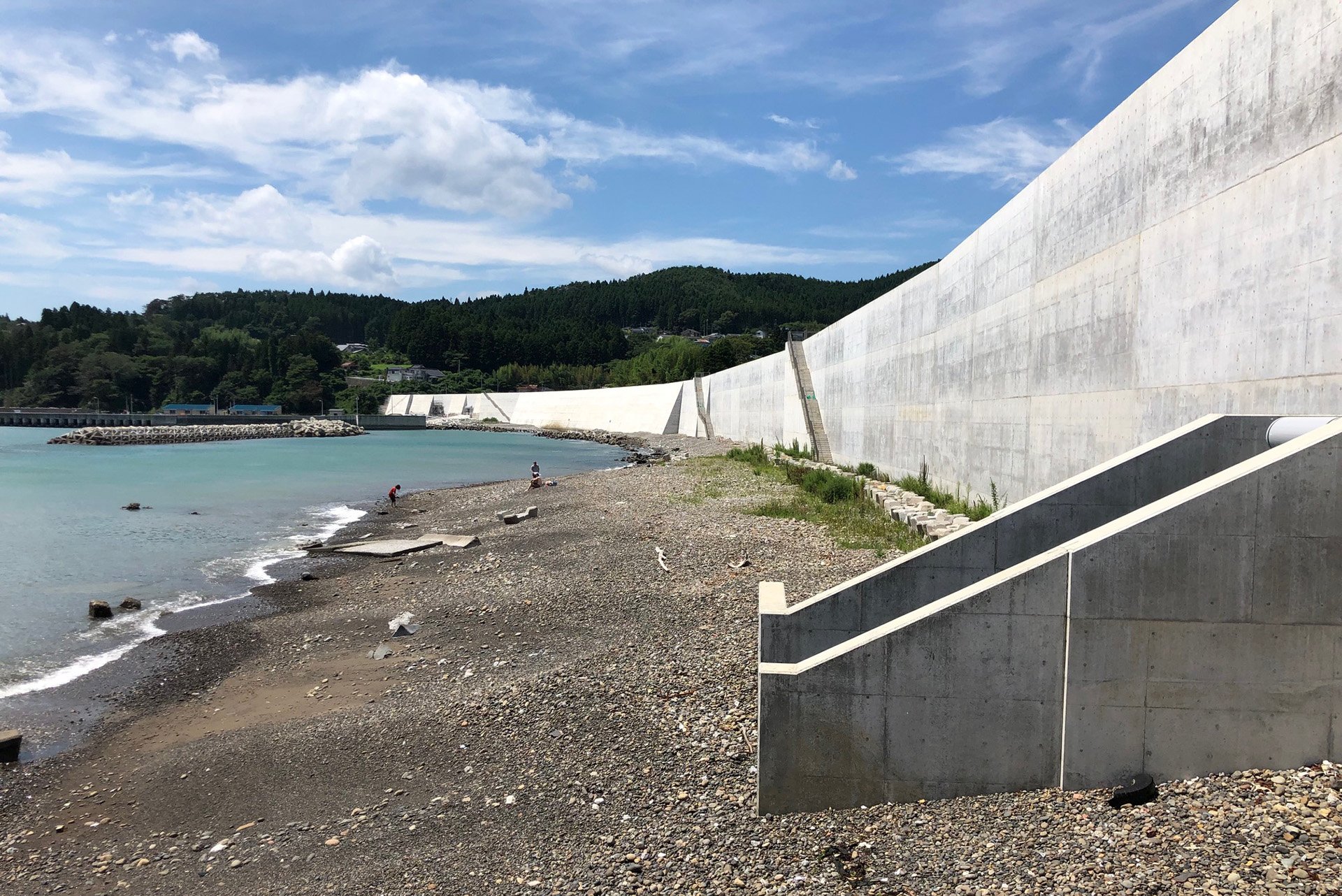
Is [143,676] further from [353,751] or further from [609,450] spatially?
[609,450]

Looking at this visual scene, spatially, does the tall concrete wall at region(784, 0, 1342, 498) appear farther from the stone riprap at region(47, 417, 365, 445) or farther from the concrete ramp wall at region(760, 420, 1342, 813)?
the stone riprap at region(47, 417, 365, 445)

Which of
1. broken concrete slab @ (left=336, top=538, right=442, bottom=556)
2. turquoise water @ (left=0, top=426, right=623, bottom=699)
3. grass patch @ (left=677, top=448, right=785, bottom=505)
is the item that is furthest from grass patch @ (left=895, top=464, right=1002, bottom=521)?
turquoise water @ (left=0, top=426, right=623, bottom=699)

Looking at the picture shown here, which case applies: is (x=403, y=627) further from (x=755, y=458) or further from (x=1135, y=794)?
(x=755, y=458)

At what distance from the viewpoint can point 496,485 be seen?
111 feet

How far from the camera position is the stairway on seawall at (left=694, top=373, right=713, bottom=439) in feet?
213

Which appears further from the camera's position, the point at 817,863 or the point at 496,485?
the point at 496,485

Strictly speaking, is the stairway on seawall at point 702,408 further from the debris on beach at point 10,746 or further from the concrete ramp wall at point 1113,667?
the concrete ramp wall at point 1113,667

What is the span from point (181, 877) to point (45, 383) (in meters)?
158

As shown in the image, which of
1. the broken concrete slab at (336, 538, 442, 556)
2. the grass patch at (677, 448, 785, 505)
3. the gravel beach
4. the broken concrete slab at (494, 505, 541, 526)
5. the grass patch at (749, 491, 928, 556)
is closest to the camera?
the gravel beach

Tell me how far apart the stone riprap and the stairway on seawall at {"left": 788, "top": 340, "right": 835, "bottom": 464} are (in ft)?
242

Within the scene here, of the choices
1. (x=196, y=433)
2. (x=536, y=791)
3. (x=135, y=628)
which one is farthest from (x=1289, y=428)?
(x=196, y=433)

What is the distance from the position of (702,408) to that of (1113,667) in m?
63.0

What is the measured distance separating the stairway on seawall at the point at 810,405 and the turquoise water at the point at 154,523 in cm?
1448

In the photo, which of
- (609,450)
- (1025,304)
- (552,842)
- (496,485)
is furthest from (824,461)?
(609,450)
